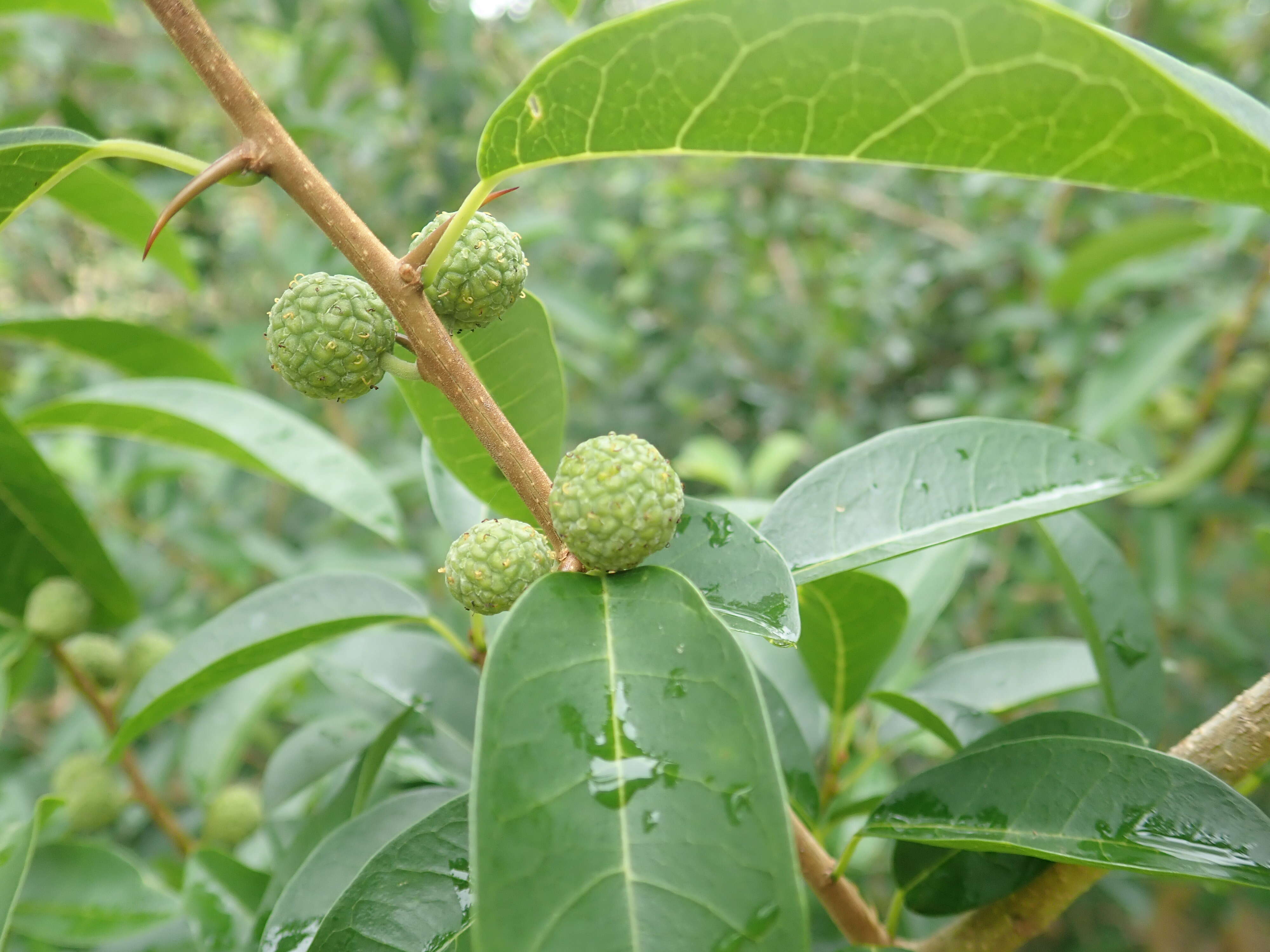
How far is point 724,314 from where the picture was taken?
408 centimetres

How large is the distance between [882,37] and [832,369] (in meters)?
3.26

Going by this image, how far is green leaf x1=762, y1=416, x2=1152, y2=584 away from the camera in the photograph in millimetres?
975

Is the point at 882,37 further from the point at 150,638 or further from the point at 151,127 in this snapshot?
the point at 151,127

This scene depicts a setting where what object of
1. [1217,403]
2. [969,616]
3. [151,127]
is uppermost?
[151,127]

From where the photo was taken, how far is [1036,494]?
101 centimetres

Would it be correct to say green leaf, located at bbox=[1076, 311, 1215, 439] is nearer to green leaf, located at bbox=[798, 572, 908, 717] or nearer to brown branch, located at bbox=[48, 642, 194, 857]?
green leaf, located at bbox=[798, 572, 908, 717]

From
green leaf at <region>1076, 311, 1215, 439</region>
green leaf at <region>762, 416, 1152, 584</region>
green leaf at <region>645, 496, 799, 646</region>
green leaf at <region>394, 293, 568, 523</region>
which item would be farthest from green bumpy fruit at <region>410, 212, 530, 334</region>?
green leaf at <region>1076, 311, 1215, 439</region>

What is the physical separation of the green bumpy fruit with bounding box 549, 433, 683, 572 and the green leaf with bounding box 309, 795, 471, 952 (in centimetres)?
30

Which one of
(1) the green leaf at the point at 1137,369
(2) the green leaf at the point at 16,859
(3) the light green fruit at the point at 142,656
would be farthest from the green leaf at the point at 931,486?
(1) the green leaf at the point at 1137,369

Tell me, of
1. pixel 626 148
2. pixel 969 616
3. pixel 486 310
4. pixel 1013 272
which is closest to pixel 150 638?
pixel 486 310

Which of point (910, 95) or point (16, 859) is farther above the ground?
point (910, 95)

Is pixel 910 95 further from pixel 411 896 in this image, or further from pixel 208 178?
pixel 411 896

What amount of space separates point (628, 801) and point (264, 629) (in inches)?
26.8

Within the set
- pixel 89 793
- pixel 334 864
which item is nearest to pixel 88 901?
pixel 89 793
